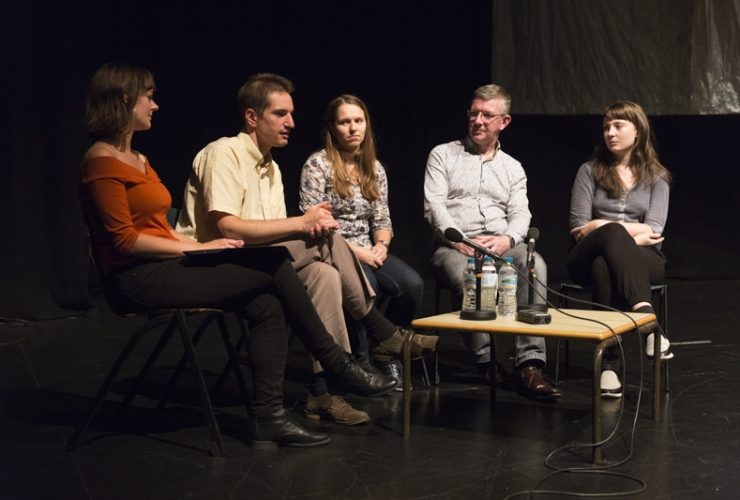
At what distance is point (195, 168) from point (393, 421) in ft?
3.66

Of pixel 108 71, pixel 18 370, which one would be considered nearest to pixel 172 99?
pixel 18 370

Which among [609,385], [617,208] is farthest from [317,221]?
[617,208]

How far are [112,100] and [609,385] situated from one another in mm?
2073

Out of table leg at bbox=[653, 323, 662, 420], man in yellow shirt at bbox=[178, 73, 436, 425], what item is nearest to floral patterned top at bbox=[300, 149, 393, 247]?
man in yellow shirt at bbox=[178, 73, 436, 425]

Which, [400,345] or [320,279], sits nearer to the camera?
[320,279]

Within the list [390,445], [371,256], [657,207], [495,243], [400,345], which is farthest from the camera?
[657,207]

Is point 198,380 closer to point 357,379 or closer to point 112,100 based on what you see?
point 357,379

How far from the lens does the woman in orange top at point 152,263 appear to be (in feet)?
9.49

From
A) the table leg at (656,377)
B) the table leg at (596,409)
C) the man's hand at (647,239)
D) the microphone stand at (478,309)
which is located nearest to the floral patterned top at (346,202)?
the microphone stand at (478,309)

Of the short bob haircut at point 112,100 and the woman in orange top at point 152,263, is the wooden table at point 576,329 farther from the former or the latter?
the short bob haircut at point 112,100

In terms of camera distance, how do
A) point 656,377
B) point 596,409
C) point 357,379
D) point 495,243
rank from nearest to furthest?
point 596,409 → point 357,379 → point 656,377 → point 495,243

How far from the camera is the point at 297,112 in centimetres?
681

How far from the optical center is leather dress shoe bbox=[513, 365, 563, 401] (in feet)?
11.8

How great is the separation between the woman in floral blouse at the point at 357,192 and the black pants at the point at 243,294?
82cm
